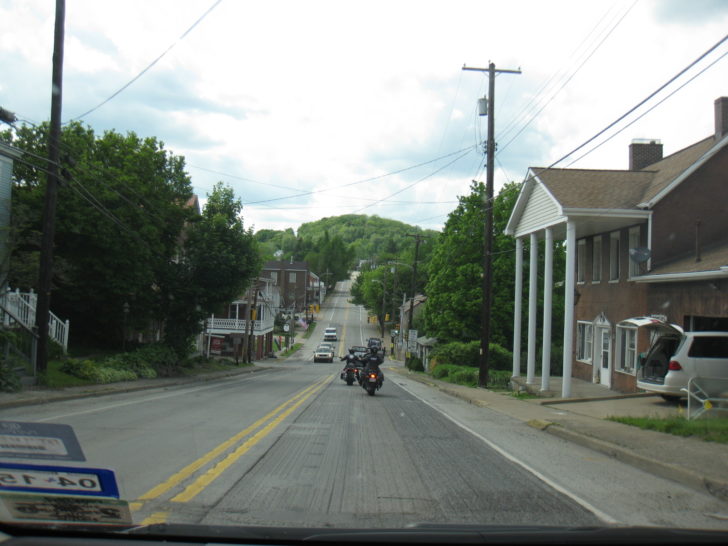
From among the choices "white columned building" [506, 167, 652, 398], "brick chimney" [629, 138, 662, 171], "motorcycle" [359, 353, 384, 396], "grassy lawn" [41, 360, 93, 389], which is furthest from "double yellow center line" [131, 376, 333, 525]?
"brick chimney" [629, 138, 662, 171]

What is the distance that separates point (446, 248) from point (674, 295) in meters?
25.4

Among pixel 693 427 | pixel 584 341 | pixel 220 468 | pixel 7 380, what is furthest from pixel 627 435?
pixel 584 341

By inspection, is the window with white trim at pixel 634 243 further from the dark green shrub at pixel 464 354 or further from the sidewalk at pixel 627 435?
the dark green shrub at pixel 464 354

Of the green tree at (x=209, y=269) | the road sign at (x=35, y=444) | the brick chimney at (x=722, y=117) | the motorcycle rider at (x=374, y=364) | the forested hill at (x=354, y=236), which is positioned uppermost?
the forested hill at (x=354, y=236)

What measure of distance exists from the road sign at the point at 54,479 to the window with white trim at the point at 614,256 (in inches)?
839

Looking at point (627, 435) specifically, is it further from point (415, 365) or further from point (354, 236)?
point (354, 236)

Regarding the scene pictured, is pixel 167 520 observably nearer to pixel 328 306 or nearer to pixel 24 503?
pixel 24 503

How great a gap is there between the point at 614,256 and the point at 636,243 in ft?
4.82

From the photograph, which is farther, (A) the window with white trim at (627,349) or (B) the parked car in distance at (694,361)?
(A) the window with white trim at (627,349)

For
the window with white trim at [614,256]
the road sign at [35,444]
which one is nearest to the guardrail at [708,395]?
the window with white trim at [614,256]

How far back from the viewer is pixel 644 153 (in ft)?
87.8

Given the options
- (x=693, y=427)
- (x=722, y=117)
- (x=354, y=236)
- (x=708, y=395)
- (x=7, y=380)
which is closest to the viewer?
(x=693, y=427)

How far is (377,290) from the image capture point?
354ft

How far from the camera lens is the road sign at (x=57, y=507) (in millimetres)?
3898
